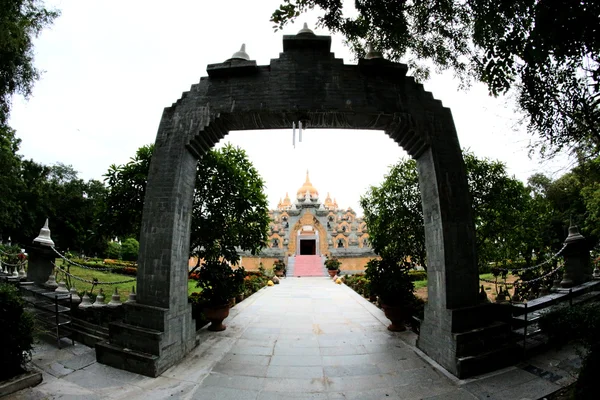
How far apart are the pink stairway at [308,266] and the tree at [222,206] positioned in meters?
18.5

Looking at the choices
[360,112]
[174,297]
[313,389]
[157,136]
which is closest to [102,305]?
[174,297]

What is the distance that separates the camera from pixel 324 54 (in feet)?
18.9

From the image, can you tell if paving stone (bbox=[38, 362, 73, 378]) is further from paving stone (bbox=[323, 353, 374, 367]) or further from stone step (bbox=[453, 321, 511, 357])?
stone step (bbox=[453, 321, 511, 357])

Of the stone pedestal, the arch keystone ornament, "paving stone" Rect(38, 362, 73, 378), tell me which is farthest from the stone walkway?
the stone pedestal

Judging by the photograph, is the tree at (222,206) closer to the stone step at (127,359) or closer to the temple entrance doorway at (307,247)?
the stone step at (127,359)

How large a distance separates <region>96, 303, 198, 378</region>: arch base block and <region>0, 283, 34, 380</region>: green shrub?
1.10 m

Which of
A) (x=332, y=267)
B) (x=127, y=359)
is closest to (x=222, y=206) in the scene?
(x=127, y=359)

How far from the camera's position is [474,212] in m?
9.00

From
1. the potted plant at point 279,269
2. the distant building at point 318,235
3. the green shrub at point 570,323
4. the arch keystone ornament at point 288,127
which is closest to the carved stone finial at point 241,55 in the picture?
the arch keystone ornament at point 288,127

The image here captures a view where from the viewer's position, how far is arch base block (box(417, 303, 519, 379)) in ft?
15.0

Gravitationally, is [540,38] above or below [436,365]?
above

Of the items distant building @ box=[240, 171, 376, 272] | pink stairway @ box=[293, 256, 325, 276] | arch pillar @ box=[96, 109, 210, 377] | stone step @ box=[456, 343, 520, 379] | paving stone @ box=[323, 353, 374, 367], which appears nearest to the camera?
stone step @ box=[456, 343, 520, 379]

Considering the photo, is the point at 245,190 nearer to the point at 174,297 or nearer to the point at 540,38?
the point at 174,297

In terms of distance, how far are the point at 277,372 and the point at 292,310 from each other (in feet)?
17.2
